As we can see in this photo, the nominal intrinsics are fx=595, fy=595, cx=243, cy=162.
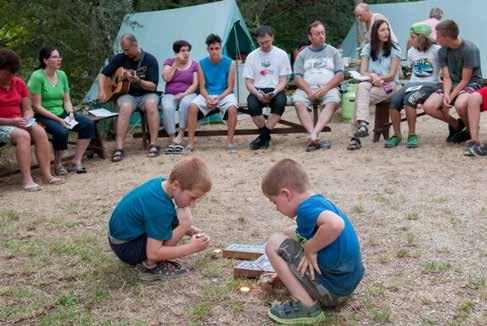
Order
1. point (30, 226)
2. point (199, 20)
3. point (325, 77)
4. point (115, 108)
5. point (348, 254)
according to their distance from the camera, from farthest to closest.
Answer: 1. point (199, 20)
2. point (115, 108)
3. point (325, 77)
4. point (30, 226)
5. point (348, 254)

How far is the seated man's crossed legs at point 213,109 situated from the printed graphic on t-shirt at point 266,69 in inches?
17.8

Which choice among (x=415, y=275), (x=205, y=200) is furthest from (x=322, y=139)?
(x=415, y=275)

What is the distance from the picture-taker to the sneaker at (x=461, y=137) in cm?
630

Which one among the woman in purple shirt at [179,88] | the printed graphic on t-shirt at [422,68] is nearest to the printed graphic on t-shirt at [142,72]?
the woman in purple shirt at [179,88]

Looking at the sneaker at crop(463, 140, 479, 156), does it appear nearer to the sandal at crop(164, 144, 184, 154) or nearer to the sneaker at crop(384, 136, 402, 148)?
the sneaker at crop(384, 136, 402, 148)

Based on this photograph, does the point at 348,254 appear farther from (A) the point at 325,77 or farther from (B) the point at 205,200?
(A) the point at 325,77

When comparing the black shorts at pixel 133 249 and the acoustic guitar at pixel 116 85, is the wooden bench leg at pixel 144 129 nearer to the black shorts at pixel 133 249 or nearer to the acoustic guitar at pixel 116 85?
the acoustic guitar at pixel 116 85

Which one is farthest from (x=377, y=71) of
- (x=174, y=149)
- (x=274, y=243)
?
(x=274, y=243)

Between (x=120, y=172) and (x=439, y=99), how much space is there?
3.34 meters

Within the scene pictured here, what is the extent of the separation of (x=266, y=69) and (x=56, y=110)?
94.3 inches

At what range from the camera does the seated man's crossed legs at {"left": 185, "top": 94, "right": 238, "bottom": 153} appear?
22.5 ft

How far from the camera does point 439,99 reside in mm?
6129

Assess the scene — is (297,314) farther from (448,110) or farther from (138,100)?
(138,100)

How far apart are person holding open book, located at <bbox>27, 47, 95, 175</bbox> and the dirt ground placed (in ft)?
1.14
